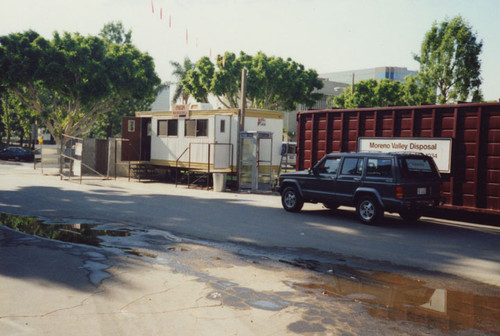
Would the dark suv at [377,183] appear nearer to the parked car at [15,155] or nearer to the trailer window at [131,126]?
the trailer window at [131,126]

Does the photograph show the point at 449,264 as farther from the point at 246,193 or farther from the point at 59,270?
the point at 246,193

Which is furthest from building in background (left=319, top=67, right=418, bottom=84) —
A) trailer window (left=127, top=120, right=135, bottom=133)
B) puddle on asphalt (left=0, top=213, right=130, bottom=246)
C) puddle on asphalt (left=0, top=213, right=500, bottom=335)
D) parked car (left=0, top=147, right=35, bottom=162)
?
puddle on asphalt (left=0, top=213, right=500, bottom=335)

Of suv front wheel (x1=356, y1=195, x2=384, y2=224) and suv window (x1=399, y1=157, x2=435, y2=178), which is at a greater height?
suv window (x1=399, y1=157, x2=435, y2=178)

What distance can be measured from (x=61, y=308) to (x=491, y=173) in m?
11.2

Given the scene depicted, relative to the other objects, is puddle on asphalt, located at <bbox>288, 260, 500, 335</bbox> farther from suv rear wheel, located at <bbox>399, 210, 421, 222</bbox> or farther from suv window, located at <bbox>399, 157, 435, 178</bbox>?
suv rear wheel, located at <bbox>399, 210, 421, 222</bbox>

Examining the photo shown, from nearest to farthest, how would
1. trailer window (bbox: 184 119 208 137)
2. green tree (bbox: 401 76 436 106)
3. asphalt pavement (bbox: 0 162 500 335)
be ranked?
asphalt pavement (bbox: 0 162 500 335) < trailer window (bbox: 184 119 208 137) < green tree (bbox: 401 76 436 106)

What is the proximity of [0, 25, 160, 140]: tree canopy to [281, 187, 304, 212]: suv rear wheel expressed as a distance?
2438 cm

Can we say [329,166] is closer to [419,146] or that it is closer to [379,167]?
[379,167]

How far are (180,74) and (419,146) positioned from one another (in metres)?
42.3

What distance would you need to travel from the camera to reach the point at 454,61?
35688mm

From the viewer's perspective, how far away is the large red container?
500 inches

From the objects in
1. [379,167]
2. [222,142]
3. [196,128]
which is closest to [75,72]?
[196,128]

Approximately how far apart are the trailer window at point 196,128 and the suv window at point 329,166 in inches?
398

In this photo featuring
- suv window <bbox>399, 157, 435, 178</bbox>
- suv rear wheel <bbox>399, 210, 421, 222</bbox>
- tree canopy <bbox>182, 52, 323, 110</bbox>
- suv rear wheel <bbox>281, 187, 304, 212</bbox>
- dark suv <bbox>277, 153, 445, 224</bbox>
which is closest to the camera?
dark suv <bbox>277, 153, 445, 224</bbox>
